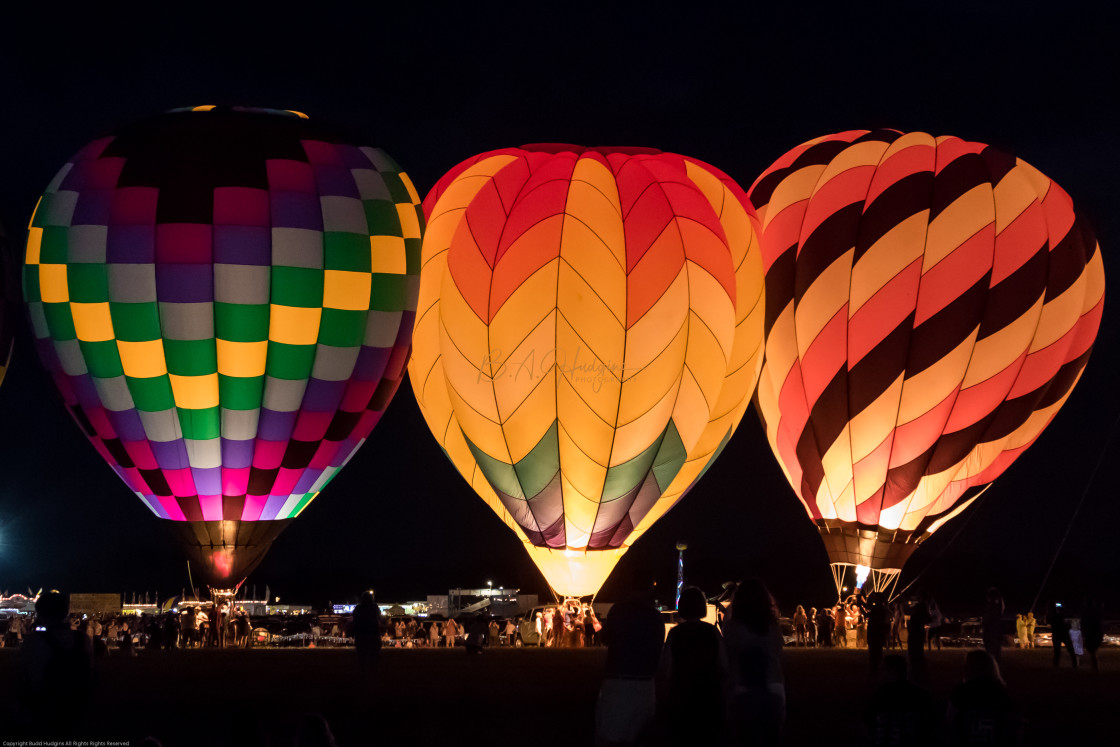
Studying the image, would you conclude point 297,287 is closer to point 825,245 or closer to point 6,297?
point 6,297

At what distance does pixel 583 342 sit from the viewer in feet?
60.0

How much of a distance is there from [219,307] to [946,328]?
926 centimetres

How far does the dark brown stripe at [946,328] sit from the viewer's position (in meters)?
19.9

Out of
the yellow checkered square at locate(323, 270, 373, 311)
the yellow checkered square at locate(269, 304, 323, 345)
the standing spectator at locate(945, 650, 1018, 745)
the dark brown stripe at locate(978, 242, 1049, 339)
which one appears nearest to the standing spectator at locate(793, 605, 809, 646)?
the dark brown stripe at locate(978, 242, 1049, 339)

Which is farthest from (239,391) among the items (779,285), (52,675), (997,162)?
(52,675)

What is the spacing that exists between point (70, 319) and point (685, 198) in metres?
7.69

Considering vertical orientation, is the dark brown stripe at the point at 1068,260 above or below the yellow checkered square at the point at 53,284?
above

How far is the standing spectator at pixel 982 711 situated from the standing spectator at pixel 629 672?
1458 millimetres

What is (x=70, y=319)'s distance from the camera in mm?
18422

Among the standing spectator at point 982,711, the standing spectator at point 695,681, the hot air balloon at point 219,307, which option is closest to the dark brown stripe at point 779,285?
the hot air balloon at point 219,307

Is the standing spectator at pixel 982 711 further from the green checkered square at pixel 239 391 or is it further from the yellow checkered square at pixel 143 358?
the yellow checkered square at pixel 143 358

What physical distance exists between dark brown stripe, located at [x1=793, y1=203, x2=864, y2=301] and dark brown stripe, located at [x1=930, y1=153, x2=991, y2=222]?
989mm

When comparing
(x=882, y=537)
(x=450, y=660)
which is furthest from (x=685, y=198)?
(x=450, y=660)

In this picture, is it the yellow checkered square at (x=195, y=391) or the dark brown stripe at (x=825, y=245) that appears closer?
the yellow checkered square at (x=195, y=391)
